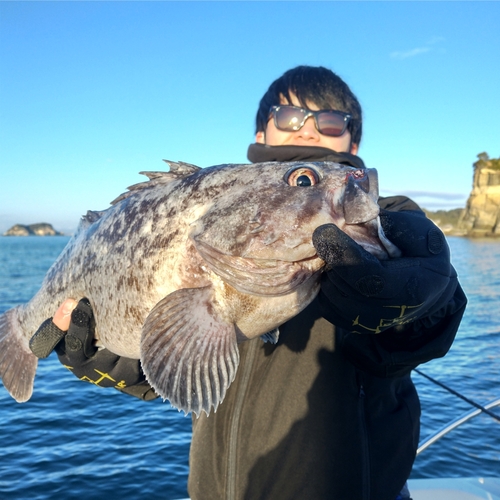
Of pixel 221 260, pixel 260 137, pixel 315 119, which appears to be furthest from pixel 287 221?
pixel 260 137

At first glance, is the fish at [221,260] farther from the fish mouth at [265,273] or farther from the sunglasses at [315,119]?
the sunglasses at [315,119]

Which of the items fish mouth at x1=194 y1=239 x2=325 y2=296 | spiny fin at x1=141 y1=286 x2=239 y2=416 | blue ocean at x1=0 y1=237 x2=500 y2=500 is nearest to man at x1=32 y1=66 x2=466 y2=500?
fish mouth at x1=194 y1=239 x2=325 y2=296

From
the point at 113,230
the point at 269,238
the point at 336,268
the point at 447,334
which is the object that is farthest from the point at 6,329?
the point at 447,334

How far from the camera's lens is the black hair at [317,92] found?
3879 millimetres

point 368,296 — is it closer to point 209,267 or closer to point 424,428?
point 209,267

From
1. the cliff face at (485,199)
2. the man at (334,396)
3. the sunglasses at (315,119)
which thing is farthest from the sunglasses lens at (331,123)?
the cliff face at (485,199)

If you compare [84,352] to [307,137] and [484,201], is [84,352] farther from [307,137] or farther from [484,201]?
[484,201]

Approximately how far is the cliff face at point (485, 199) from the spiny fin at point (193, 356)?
96.9 metres

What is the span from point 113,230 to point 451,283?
2.15 meters

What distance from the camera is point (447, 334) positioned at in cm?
273

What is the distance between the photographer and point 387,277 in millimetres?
2121

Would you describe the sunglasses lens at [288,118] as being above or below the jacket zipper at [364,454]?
above

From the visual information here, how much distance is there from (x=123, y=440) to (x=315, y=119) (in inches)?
334

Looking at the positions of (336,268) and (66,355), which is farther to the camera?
(66,355)
